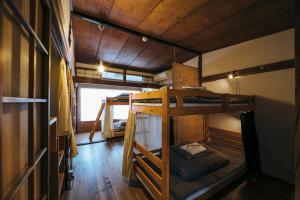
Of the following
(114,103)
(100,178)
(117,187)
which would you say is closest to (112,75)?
(114,103)

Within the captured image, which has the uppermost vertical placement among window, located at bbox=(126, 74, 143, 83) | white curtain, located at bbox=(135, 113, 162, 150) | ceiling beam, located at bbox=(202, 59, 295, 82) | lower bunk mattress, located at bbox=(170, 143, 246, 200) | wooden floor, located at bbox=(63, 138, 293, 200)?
window, located at bbox=(126, 74, 143, 83)

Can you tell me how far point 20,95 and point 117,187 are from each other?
1888 millimetres

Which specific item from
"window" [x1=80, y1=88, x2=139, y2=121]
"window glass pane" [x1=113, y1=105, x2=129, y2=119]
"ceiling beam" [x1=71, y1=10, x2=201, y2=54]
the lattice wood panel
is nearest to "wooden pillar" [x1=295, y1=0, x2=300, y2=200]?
"ceiling beam" [x1=71, y1=10, x2=201, y2=54]

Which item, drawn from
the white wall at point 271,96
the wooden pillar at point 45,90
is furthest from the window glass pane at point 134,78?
the wooden pillar at point 45,90

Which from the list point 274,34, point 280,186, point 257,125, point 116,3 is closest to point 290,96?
point 257,125

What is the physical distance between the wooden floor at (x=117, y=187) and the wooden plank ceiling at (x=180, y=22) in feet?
8.62

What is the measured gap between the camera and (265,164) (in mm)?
2309

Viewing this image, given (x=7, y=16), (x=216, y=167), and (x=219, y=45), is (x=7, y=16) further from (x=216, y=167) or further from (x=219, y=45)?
(x=219, y=45)

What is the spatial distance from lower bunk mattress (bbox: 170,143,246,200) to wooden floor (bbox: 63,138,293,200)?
0.50 ft

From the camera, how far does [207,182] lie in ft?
5.39

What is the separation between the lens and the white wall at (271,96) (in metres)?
2.05

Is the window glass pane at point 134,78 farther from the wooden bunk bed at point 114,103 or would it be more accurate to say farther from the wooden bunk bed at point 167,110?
the wooden bunk bed at point 167,110

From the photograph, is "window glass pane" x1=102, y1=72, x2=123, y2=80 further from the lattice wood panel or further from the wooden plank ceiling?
the lattice wood panel

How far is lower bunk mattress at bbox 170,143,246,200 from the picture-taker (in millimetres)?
1456
